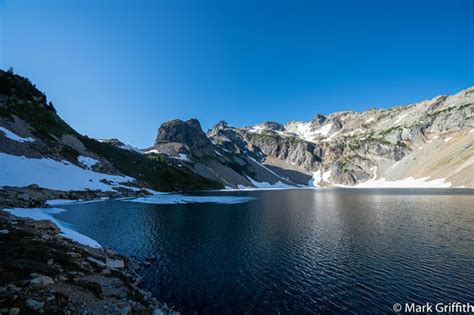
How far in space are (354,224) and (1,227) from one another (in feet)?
170

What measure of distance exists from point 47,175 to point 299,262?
84.7 meters

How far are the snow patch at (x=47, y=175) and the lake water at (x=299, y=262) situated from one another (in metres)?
32.0

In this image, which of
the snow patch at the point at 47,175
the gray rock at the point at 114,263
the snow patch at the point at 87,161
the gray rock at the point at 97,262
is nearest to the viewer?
the gray rock at the point at 97,262

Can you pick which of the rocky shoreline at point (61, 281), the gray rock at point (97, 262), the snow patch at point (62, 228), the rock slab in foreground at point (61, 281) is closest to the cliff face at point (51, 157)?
the snow patch at point (62, 228)

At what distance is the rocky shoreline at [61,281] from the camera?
11922 millimetres

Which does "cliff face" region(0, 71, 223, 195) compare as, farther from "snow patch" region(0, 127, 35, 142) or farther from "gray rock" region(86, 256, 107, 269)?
"gray rock" region(86, 256, 107, 269)

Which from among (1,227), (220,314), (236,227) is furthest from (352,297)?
(1,227)

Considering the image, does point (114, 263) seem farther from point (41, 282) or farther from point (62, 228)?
point (62, 228)

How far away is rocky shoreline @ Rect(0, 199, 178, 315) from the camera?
11922 mm

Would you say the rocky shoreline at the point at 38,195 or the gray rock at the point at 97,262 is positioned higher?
the gray rock at the point at 97,262

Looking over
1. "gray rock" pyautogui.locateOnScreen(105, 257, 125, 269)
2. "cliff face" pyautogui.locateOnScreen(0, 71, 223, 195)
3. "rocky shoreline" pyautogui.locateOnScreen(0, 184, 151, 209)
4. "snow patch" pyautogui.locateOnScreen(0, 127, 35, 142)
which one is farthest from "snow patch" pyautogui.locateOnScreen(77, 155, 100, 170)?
"gray rock" pyautogui.locateOnScreen(105, 257, 125, 269)

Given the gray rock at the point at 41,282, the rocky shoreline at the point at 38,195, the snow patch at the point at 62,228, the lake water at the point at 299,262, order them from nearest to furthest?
the gray rock at the point at 41,282 < the lake water at the point at 299,262 < the snow patch at the point at 62,228 < the rocky shoreline at the point at 38,195

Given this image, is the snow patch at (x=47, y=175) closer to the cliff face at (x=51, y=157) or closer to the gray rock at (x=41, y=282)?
the cliff face at (x=51, y=157)

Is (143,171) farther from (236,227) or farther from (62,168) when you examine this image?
(236,227)
